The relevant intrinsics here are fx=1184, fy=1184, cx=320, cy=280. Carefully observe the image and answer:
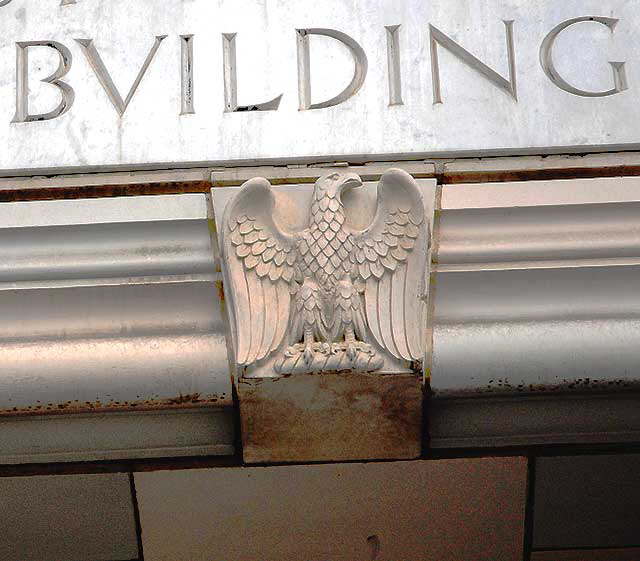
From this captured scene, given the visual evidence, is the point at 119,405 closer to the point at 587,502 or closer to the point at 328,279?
the point at 328,279

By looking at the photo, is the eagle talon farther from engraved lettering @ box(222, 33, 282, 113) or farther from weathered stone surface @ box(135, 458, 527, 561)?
engraved lettering @ box(222, 33, 282, 113)

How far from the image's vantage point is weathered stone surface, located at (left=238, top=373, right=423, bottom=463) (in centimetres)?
219

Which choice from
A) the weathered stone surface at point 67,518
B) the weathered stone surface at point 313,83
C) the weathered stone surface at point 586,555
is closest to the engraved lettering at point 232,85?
the weathered stone surface at point 313,83

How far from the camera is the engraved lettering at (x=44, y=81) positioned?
7.91 feet

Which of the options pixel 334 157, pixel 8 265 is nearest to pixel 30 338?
pixel 8 265

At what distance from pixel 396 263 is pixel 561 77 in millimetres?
553

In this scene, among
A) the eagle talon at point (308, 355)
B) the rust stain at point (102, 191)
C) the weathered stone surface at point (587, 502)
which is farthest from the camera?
Result: the weathered stone surface at point (587, 502)

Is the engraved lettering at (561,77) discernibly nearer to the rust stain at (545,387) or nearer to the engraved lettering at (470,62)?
the engraved lettering at (470,62)

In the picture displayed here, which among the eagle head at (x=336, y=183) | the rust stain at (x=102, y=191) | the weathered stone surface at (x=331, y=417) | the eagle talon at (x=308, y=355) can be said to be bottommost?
the weathered stone surface at (x=331, y=417)

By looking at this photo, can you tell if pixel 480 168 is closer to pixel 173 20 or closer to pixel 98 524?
pixel 173 20

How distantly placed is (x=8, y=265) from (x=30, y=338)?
0.15 m

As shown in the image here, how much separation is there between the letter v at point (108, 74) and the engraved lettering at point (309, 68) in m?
0.29

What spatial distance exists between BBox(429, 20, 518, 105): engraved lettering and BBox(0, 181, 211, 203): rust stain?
1.69 feet

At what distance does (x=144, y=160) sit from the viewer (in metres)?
2.38
